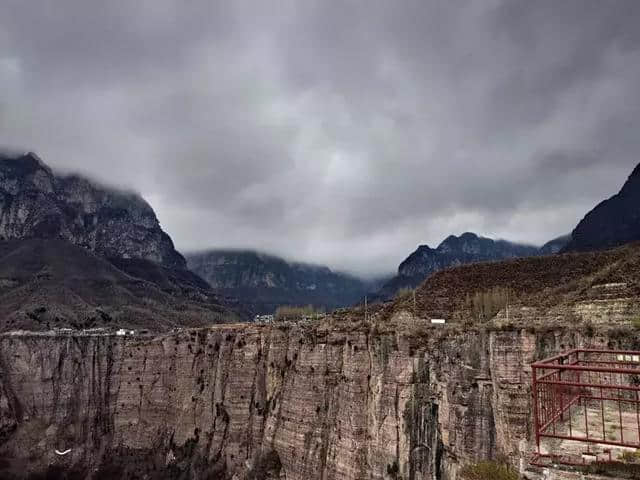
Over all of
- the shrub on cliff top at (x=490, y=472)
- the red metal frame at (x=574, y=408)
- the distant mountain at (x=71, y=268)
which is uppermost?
the distant mountain at (x=71, y=268)

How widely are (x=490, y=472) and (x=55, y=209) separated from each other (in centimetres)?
17017

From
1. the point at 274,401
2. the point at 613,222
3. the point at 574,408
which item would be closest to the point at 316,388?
the point at 274,401

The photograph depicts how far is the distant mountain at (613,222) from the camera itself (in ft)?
388

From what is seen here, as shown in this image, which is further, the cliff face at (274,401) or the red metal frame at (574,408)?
the cliff face at (274,401)

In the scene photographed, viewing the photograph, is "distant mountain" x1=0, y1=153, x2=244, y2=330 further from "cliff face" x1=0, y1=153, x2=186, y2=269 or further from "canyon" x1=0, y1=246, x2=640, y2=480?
"canyon" x1=0, y1=246, x2=640, y2=480

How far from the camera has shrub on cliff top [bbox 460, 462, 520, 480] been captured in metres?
22.0

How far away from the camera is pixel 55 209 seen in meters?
166

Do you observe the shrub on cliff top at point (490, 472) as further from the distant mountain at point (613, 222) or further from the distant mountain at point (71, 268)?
the distant mountain at point (613, 222)

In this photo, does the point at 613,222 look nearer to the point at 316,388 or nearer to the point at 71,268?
the point at 316,388

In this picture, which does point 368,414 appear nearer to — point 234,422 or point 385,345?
point 385,345

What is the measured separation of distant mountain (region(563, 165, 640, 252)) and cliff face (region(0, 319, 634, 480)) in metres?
90.4

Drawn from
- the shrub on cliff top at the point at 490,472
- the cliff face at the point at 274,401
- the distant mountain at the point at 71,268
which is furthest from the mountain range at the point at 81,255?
the shrub on cliff top at the point at 490,472

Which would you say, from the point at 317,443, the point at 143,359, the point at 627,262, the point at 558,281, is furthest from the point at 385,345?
the point at 143,359

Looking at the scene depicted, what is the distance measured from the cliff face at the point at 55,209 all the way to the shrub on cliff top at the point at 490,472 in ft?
501
